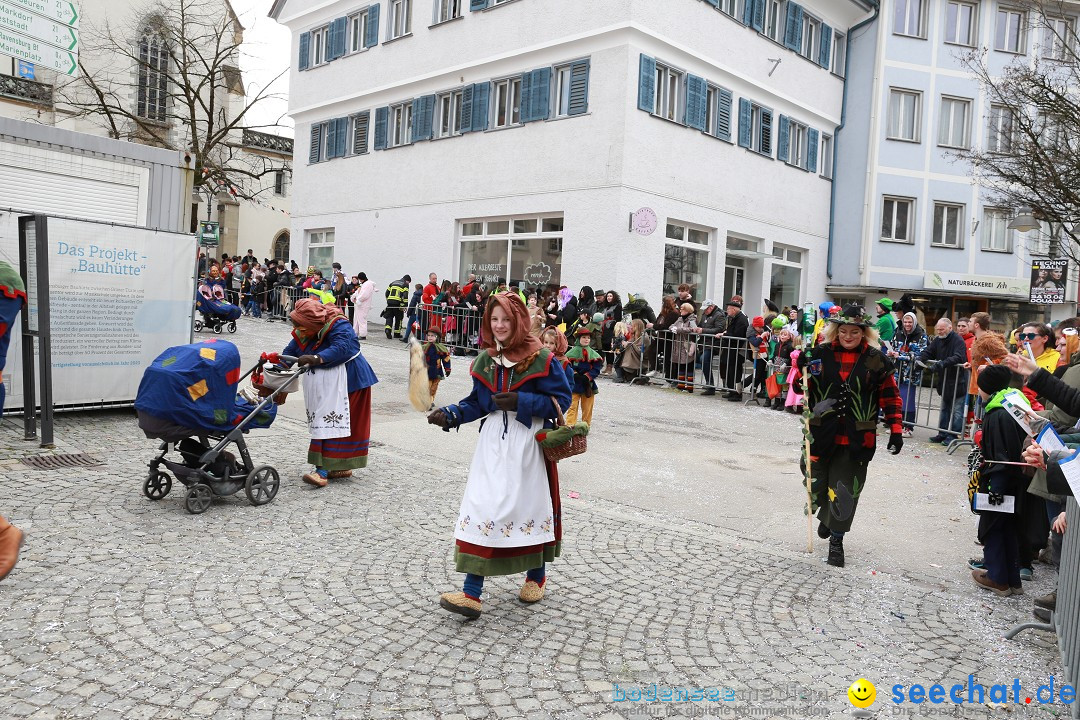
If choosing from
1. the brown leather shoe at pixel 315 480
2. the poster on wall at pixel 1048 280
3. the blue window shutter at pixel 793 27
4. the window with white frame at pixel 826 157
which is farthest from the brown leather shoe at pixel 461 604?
the window with white frame at pixel 826 157

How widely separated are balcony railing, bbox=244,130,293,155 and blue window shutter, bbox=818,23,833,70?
30958mm

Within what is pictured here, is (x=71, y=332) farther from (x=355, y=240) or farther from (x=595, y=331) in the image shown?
(x=355, y=240)

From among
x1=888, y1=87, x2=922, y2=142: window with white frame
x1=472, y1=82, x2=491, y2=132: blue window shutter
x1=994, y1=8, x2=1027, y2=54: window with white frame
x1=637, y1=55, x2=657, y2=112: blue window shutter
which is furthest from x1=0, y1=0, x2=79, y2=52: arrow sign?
x1=994, y1=8, x2=1027, y2=54: window with white frame

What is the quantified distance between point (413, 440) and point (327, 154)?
21.3m

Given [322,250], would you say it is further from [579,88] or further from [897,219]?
[897,219]

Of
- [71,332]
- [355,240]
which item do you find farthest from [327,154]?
[71,332]

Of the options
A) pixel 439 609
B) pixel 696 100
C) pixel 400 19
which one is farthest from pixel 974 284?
pixel 439 609

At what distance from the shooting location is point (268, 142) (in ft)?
153

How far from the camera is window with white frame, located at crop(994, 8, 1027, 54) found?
29.1m

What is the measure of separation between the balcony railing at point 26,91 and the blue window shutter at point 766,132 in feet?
103

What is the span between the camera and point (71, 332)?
9.14 metres

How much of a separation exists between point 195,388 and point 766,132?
69.5 ft

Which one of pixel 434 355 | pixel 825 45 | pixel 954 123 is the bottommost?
pixel 434 355

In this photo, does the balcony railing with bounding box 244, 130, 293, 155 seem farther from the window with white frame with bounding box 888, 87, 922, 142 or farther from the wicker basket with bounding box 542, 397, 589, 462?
the wicker basket with bounding box 542, 397, 589, 462
